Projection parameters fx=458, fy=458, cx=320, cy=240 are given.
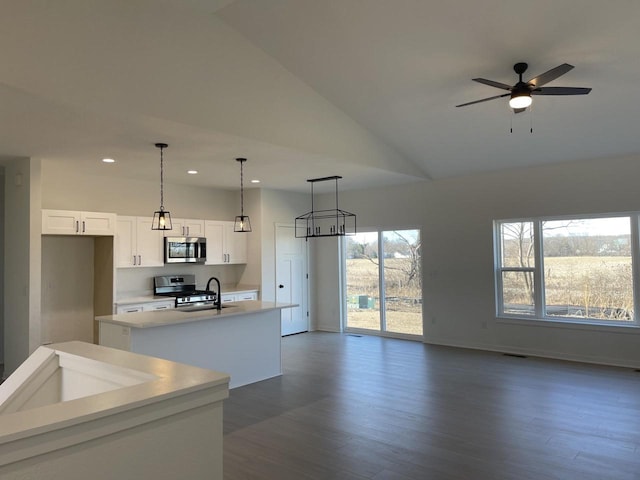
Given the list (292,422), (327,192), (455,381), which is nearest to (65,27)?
(292,422)

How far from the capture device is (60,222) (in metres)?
5.68

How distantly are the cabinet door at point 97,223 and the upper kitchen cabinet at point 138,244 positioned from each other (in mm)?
160

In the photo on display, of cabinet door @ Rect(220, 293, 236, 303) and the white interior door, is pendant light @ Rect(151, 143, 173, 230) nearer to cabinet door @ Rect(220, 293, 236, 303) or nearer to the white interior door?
cabinet door @ Rect(220, 293, 236, 303)

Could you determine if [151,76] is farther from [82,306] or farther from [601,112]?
[601,112]

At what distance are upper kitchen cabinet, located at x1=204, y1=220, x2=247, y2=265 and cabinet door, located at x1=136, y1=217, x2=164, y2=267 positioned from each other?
0.86 metres

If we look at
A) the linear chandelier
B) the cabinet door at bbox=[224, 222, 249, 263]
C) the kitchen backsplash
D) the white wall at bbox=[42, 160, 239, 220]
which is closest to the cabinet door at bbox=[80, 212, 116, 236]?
the white wall at bbox=[42, 160, 239, 220]

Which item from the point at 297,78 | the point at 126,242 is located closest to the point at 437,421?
the point at 297,78

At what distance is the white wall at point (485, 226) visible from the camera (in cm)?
600

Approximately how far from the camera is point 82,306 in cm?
650

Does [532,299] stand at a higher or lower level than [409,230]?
lower

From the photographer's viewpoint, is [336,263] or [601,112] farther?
[336,263]

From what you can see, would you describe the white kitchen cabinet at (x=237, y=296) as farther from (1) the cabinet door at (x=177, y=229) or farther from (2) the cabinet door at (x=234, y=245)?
(1) the cabinet door at (x=177, y=229)

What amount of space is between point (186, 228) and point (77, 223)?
1.70 metres

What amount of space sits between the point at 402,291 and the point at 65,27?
247 inches
